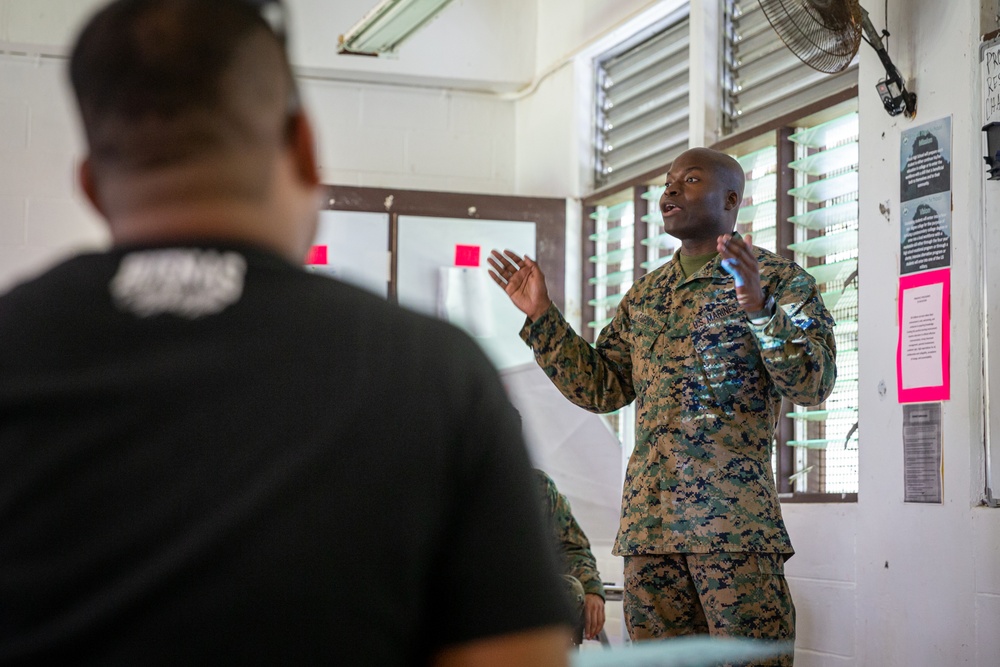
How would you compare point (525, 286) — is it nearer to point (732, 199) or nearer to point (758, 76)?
point (732, 199)

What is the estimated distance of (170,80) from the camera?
2.33 ft

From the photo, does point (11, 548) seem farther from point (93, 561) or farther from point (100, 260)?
point (100, 260)

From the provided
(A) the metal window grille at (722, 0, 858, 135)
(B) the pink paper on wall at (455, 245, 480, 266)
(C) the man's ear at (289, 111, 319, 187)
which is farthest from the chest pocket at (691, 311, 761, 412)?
(B) the pink paper on wall at (455, 245, 480, 266)

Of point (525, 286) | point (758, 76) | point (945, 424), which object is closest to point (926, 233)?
point (945, 424)

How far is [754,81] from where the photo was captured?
4262 mm

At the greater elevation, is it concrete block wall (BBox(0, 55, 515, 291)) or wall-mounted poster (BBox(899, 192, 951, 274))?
concrete block wall (BBox(0, 55, 515, 291))

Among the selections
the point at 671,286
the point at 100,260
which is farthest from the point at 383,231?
the point at 100,260

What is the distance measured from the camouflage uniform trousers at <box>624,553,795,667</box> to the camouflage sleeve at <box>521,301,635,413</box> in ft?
1.33

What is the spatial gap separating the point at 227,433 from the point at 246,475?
3 cm

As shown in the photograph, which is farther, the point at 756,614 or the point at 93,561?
the point at 756,614

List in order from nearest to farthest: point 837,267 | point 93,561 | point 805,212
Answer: point 93,561
point 837,267
point 805,212

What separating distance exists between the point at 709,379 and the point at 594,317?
2892 millimetres

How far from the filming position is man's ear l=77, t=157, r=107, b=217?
2.50ft

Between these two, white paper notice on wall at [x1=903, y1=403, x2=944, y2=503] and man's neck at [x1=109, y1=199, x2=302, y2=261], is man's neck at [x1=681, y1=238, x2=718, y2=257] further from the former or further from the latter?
man's neck at [x1=109, y1=199, x2=302, y2=261]
